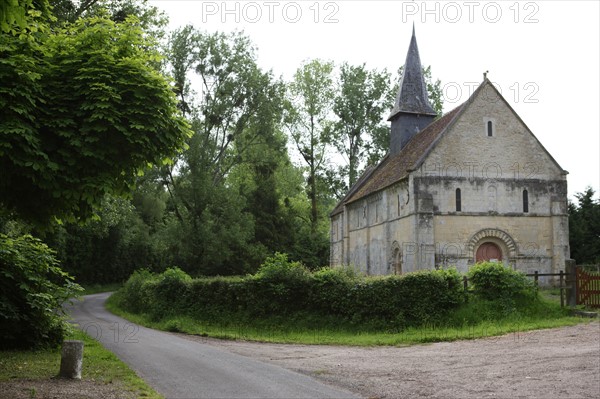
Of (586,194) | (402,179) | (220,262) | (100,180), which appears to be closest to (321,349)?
(100,180)

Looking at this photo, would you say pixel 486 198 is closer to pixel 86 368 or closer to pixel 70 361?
pixel 86 368

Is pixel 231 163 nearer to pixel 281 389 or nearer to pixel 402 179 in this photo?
pixel 402 179

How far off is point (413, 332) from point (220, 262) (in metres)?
24.4

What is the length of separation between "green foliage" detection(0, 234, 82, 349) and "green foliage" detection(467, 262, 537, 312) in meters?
13.9

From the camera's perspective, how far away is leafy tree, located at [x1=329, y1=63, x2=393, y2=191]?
57.7 m

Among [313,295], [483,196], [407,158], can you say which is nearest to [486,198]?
[483,196]

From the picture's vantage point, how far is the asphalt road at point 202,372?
11.0 meters

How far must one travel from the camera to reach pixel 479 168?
32.7 m

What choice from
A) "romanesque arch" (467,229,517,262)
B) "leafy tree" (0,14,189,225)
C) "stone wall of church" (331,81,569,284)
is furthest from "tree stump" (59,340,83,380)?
"romanesque arch" (467,229,517,262)

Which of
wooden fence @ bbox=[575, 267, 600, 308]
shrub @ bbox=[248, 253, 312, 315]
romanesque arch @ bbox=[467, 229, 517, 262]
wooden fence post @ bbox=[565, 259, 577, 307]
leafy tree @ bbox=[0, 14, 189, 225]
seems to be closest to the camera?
leafy tree @ bbox=[0, 14, 189, 225]

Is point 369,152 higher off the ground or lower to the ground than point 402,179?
higher

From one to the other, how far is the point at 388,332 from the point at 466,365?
726 cm

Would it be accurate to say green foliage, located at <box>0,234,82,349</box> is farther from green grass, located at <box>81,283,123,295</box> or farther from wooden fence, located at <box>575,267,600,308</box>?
green grass, located at <box>81,283,123,295</box>

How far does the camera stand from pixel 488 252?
107ft
